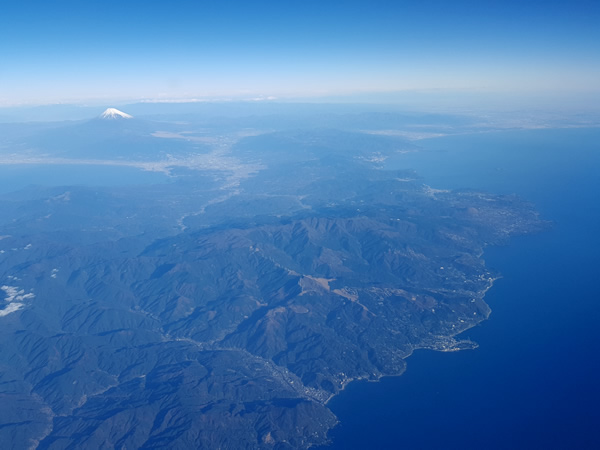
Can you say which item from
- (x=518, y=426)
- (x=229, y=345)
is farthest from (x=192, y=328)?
(x=518, y=426)

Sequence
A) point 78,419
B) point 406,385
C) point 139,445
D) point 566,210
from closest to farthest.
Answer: point 139,445 → point 78,419 → point 406,385 → point 566,210

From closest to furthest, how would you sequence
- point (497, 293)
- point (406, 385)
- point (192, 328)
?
point (406, 385)
point (192, 328)
point (497, 293)

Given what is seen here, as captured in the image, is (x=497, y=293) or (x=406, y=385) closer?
(x=406, y=385)

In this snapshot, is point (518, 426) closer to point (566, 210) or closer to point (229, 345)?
point (229, 345)

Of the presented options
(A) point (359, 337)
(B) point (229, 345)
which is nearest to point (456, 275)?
(A) point (359, 337)

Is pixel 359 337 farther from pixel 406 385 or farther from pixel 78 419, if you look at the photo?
pixel 78 419

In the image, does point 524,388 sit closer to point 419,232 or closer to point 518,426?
point 518,426

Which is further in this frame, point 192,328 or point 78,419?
point 192,328

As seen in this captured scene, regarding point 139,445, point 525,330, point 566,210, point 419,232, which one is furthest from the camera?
point 566,210

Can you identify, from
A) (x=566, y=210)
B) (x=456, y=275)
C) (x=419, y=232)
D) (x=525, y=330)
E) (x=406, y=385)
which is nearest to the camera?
(x=406, y=385)
